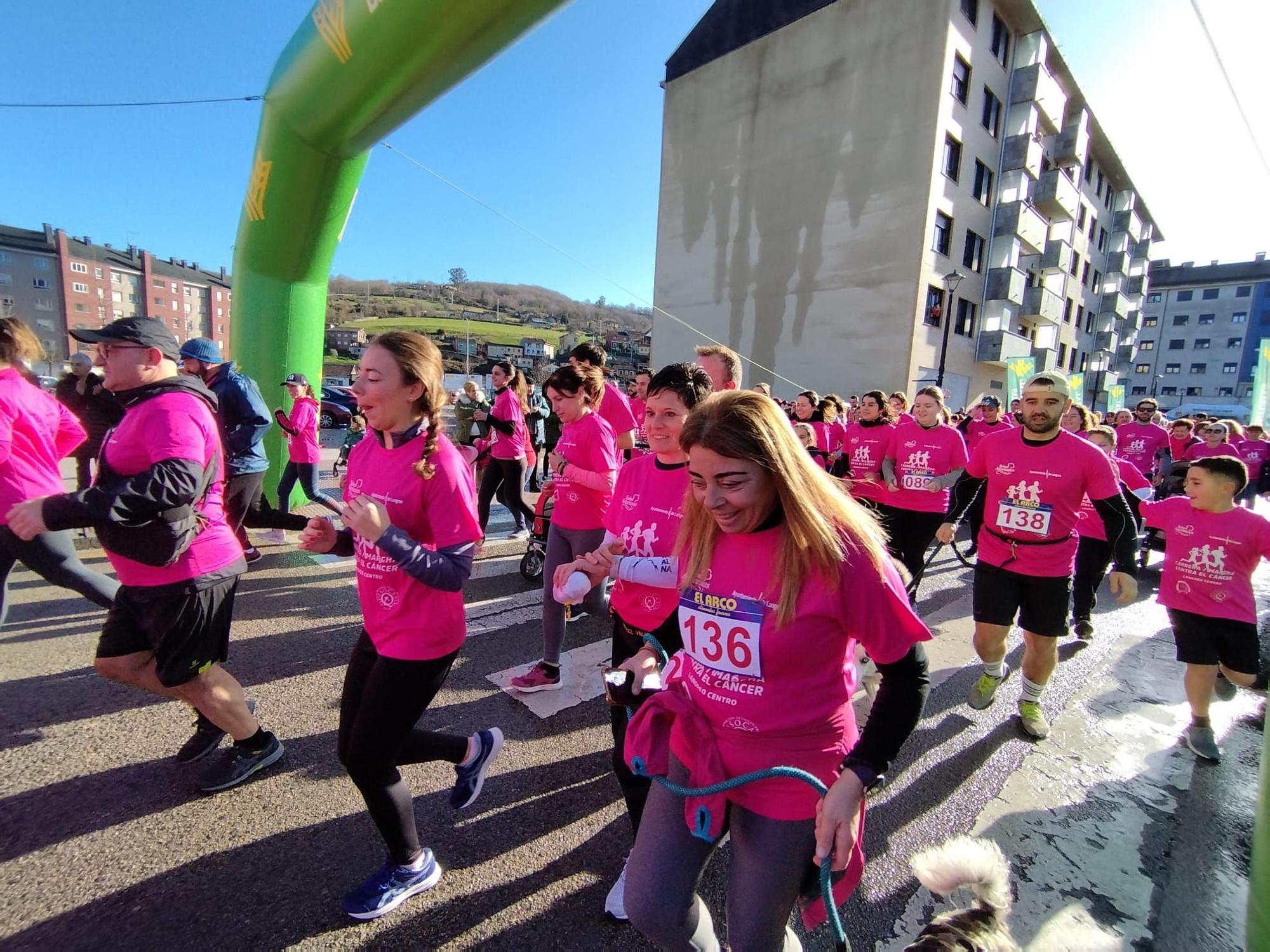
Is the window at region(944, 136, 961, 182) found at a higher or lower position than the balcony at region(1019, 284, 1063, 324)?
higher

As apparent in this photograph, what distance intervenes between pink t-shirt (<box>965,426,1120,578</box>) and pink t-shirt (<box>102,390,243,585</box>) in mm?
4396

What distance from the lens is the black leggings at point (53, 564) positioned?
3.37 m

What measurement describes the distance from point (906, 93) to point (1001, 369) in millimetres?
11735

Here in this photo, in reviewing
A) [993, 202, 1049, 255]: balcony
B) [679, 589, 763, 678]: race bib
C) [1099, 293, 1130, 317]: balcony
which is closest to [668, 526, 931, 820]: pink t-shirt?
[679, 589, 763, 678]: race bib

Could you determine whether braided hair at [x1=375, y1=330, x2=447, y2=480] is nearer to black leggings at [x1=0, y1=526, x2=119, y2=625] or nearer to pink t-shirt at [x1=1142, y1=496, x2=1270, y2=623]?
black leggings at [x1=0, y1=526, x2=119, y2=625]

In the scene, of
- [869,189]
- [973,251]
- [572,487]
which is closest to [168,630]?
[572,487]

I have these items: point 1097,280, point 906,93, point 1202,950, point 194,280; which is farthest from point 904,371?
point 194,280

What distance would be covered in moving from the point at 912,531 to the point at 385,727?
16.4 feet

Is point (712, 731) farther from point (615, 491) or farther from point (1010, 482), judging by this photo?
point (1010, 482)

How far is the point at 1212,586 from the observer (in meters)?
→ 3.68

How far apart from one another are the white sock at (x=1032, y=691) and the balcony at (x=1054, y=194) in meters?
31.0

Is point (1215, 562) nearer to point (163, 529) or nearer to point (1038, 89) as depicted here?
point (163, 529)

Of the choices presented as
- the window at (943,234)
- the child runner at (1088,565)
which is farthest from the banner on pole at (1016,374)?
the window at (943,234)

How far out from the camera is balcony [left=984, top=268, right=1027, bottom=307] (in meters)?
23.6
